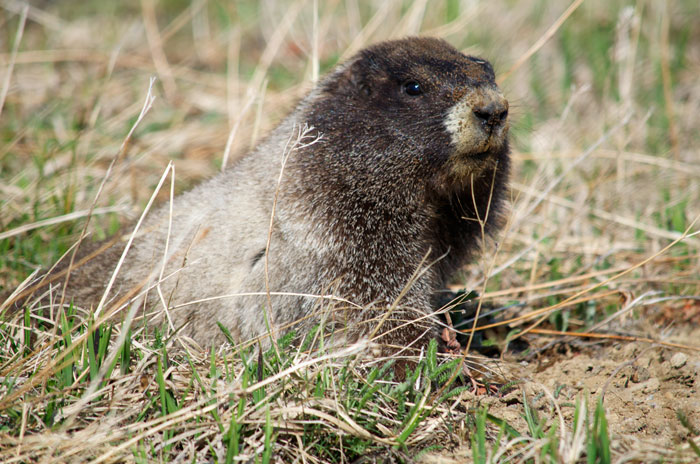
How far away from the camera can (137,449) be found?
262 centimetres

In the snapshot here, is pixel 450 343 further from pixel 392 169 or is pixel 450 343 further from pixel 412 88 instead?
pixel 412 88

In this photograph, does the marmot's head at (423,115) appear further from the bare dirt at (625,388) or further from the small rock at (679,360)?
the small rock at (679,360)

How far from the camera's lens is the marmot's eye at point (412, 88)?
11.7ft

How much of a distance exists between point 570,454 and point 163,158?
5296mm

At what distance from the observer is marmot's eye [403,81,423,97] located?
3.57 meters

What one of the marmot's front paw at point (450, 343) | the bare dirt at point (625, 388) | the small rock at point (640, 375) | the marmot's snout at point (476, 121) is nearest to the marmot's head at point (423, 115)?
the marmot's snout at point (476, 121)

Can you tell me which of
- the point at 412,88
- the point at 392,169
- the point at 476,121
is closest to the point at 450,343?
the point at 392,169

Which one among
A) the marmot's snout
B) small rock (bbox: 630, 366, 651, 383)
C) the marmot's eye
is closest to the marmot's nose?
the marmot's snout

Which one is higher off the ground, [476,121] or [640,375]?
[476,121]

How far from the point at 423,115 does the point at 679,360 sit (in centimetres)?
203

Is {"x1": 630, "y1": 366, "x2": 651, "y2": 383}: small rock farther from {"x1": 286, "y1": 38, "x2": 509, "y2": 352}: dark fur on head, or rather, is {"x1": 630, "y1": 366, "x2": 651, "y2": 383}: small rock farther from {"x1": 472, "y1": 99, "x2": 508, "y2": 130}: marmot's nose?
{"x1": 472, "y1": 99, "x2": 508, "y2": 130}: marmot's nose

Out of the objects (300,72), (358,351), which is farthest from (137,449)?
(300,72)

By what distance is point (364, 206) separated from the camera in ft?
11.8

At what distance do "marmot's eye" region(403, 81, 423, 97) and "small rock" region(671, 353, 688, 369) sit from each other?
6.95 feet
